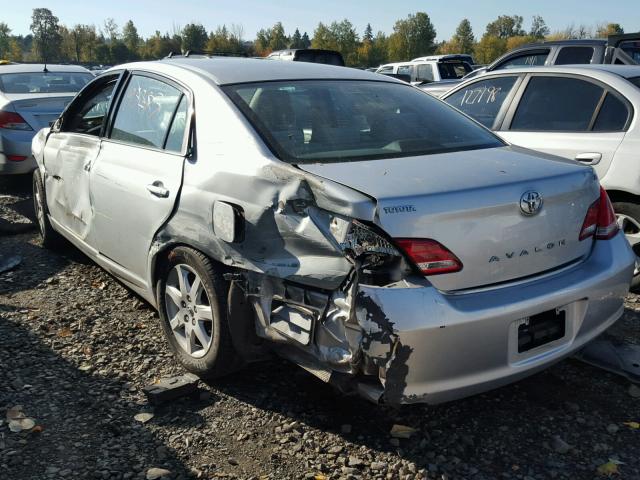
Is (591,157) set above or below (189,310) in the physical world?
above

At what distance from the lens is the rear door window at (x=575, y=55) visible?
31.8ft

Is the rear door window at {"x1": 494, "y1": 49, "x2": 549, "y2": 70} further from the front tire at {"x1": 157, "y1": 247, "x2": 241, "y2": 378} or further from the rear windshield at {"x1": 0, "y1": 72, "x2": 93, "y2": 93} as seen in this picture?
the front tire at {"x1": 157, "y1": 247, "x2": 241, "y2": 378}

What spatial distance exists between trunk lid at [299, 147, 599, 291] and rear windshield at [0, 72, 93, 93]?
747 cm

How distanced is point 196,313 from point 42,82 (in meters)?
7.23

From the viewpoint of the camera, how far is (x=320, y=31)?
93.1 m

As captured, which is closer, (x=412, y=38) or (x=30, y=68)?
(x=30, y=68)

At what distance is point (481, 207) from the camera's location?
8.23 feet

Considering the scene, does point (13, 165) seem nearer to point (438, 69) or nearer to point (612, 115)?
point (612, 115)

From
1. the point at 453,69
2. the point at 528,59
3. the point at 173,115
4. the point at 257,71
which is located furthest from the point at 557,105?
the point at 453,69

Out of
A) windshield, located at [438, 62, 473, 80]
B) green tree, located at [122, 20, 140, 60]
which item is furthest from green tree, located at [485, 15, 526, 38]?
windshield, located at [438, 62, 473, 80]

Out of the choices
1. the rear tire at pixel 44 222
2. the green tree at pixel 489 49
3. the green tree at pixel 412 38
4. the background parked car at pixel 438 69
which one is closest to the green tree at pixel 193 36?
the green tree at pixel 412 38

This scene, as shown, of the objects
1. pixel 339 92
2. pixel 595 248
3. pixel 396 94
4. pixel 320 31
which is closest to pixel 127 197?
pixel 339 92

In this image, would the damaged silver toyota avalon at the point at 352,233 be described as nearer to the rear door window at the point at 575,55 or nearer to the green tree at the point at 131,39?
the rear door window at the point at 575,55

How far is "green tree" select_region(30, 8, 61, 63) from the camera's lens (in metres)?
86.1
